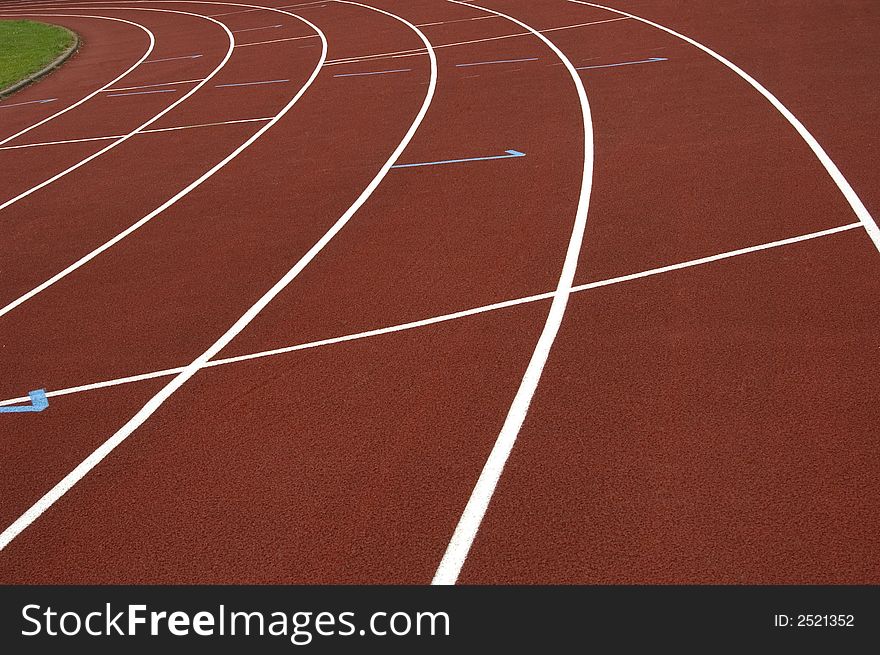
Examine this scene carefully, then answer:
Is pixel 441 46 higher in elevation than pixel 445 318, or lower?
higher

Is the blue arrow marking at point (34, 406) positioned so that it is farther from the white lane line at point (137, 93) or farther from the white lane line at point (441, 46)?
the white lane line at point (441, 46)

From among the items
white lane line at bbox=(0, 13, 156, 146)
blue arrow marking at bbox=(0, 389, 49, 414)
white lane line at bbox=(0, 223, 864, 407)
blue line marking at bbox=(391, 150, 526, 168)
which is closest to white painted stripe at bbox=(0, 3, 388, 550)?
white lane line at bbox=(0, 223, 864, 407)

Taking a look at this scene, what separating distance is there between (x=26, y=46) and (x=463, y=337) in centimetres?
1675

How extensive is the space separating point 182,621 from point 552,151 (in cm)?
655

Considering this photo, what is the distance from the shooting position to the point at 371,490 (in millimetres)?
4508

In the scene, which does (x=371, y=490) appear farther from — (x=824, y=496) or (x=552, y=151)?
(x=552, y=151)

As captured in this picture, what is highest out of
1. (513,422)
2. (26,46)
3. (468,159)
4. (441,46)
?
(441,46)

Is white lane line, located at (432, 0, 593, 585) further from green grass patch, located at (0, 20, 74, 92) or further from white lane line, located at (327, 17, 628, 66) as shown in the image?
green grass patch, located at (0, 20, 74, 92)

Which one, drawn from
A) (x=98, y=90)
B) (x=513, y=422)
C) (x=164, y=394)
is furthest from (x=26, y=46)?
(x=513, y=422)

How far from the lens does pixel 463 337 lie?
5.85 m

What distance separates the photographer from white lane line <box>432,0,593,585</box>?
4066 millimetres

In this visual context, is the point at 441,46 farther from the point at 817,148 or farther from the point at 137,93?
the point at 817,148

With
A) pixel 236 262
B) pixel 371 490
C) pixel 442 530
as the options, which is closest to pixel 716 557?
pixel 442 530

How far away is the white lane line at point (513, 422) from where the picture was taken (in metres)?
4.07
